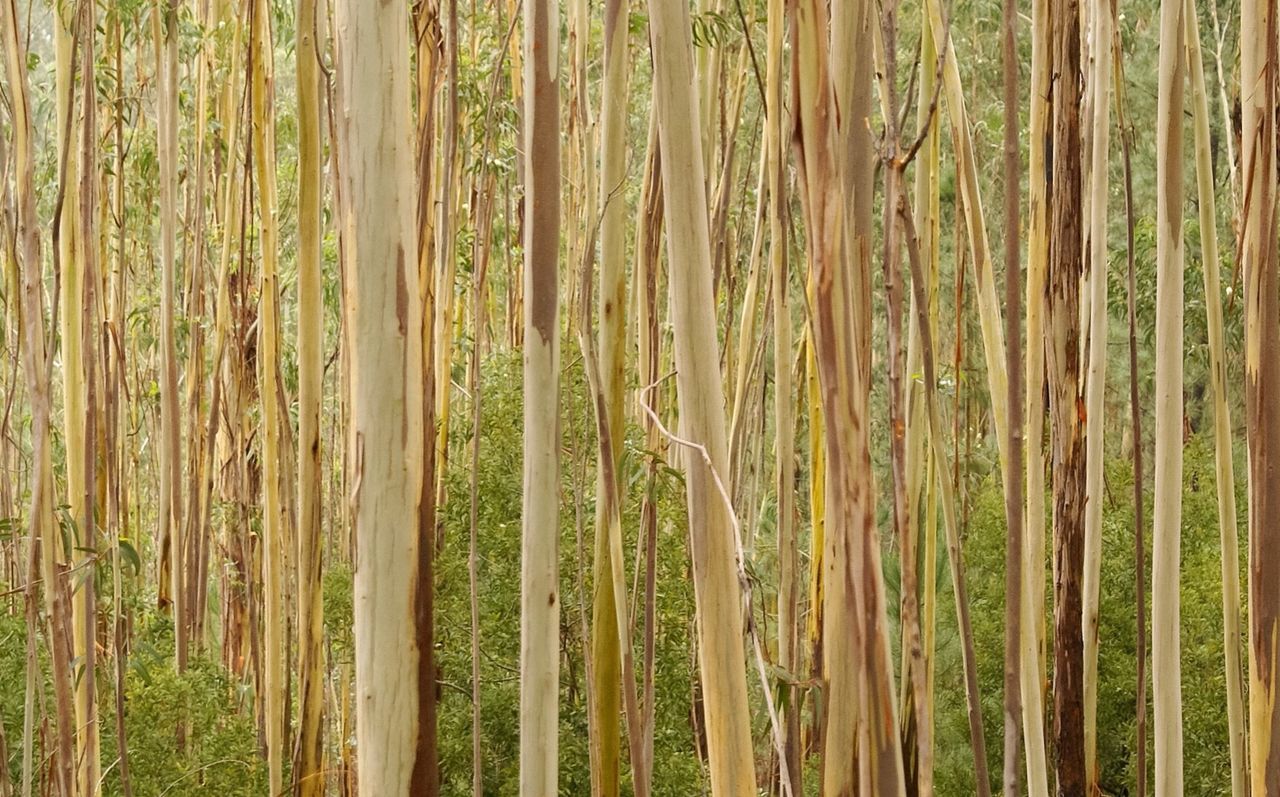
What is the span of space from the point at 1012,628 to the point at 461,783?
2401 mm

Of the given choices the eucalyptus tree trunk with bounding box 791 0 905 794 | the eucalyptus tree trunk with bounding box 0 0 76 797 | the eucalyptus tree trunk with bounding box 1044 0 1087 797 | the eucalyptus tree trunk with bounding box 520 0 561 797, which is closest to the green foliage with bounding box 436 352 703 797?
the eucalyptus tree trunk with bounding box 1044 0 1087 797

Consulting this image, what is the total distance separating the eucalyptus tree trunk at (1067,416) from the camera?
232 cm

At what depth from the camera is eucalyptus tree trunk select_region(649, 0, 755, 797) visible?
2.57 ft

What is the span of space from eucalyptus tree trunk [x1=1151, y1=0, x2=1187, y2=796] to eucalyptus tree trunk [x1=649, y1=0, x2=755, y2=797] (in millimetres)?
469

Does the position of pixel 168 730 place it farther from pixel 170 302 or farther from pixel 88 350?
pixel 88 350

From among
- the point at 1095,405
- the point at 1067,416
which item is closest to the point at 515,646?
the point at 1067,416

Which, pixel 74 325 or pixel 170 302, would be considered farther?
pixel 170 302

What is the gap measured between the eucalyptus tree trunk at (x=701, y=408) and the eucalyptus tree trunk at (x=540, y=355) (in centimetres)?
23

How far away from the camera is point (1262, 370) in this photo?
0.90 meters

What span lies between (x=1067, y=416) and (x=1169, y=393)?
189 centimetres

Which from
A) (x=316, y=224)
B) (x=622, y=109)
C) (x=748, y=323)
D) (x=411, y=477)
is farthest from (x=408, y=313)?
(x=748, y=323)

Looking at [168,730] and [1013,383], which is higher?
[1013,383]

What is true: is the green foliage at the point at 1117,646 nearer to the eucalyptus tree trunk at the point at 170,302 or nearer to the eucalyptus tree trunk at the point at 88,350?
the eucalyptus tree trunk at the point at 170,302

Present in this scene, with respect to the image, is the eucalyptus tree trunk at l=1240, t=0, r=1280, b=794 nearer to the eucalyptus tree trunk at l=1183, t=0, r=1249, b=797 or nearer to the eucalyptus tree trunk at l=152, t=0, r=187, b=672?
the eucalyptus tree trunk at l=1183, t=0, r=1249, b=797
